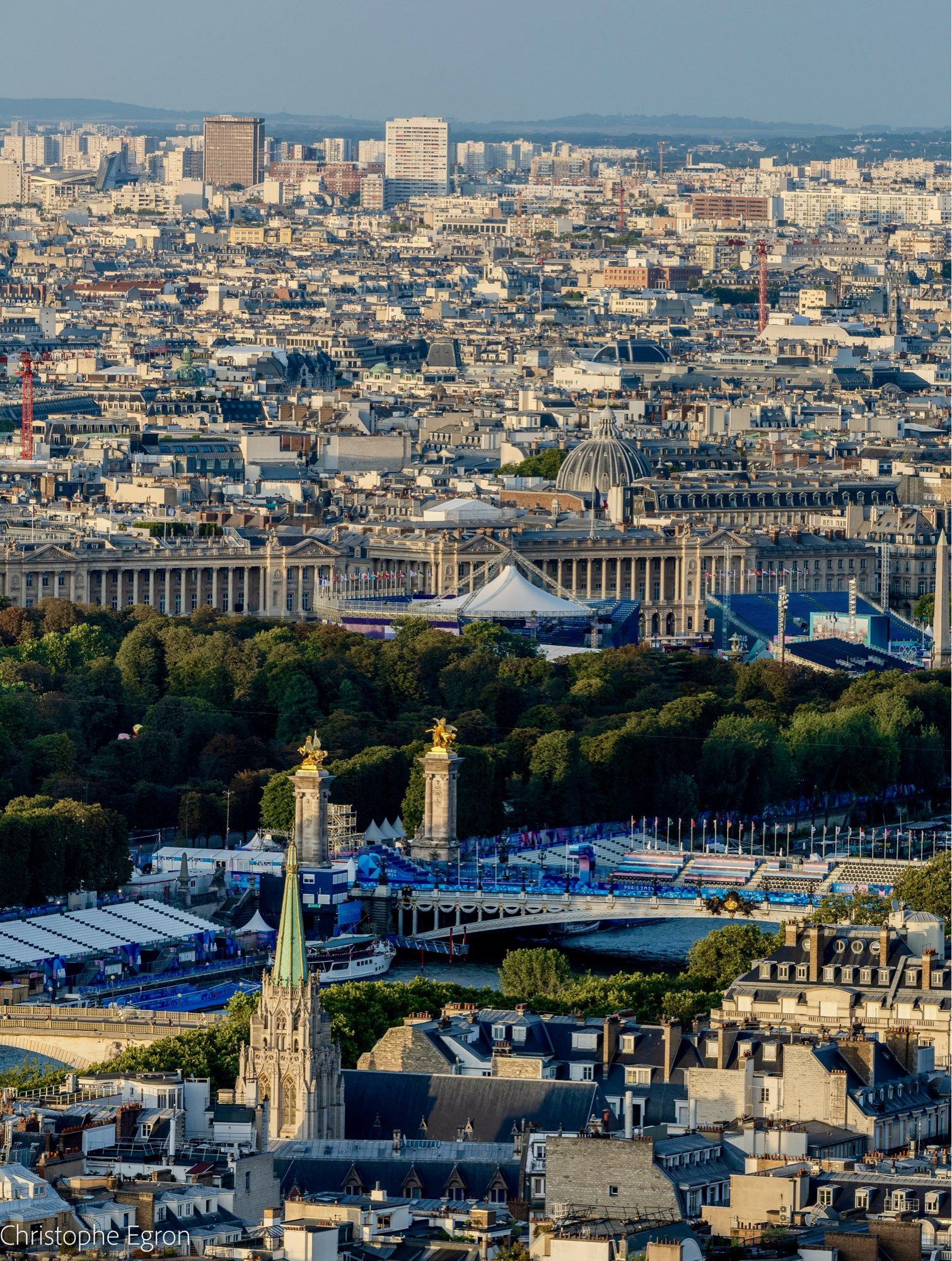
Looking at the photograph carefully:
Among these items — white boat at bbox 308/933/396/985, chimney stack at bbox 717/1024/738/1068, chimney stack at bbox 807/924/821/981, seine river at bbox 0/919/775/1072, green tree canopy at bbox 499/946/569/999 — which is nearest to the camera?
chimney stack at bbox 717/1024/738/1068

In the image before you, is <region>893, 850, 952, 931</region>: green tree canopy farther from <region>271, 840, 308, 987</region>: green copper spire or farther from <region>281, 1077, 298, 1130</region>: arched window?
<region>281, 1077, 298, 1130</region>: arched window

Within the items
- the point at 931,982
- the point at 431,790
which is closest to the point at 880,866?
the point at 431,790

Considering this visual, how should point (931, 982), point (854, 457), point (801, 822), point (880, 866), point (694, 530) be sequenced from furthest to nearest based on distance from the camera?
point (854, 457)
point (694, 530)
point (801, 822)
point (880, 866)
point (931, 982)

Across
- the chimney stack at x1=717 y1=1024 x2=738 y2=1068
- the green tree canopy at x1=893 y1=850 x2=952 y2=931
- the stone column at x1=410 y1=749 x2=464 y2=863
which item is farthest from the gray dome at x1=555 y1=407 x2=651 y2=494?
the chimney stack at x1=717 y1=1024 x2=738 y2=1068

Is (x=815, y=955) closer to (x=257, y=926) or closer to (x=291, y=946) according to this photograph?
(x=291, y=946)

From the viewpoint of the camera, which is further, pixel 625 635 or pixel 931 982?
pixel 625 635

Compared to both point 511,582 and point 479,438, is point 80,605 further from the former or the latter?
point 479,438
